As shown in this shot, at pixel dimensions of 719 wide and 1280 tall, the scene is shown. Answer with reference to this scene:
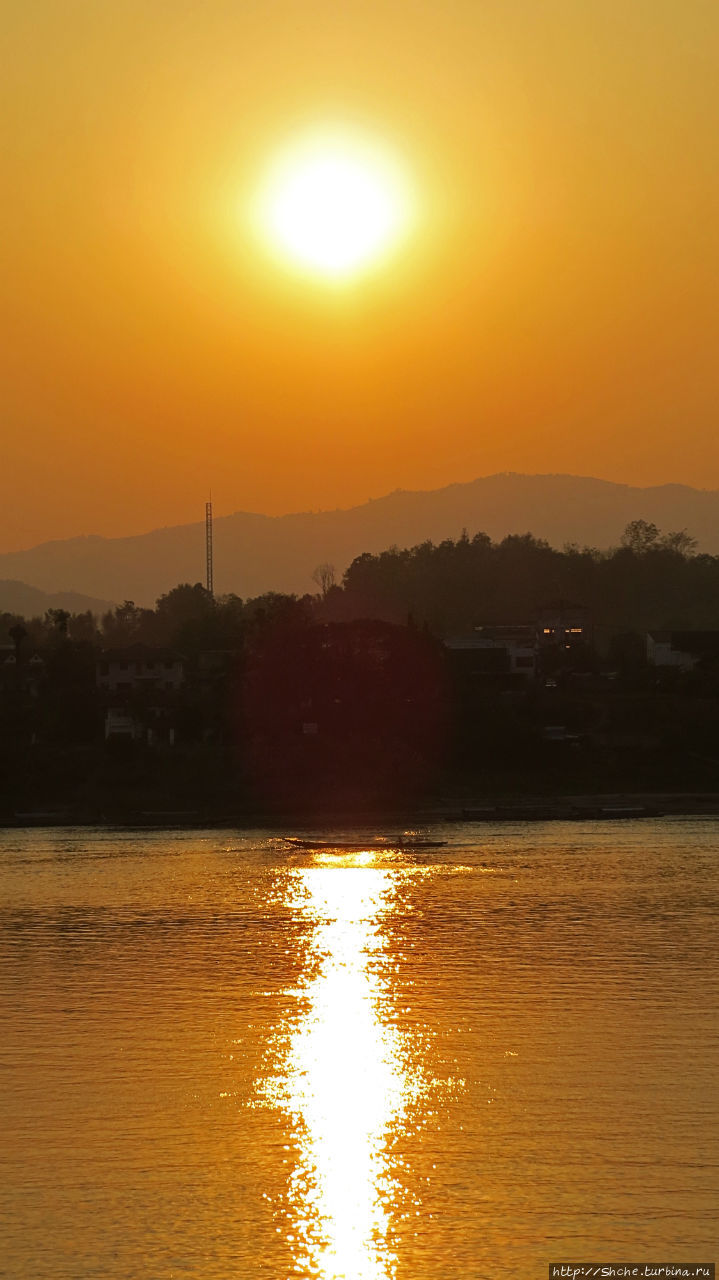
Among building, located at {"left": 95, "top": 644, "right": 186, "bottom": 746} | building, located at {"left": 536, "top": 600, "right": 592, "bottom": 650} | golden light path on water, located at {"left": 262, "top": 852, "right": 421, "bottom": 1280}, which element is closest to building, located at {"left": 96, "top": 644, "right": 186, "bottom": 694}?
building, located at {"left": 95, "top": 644, "right": 186, "bottom": 746}

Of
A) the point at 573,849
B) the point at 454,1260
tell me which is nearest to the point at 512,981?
the point at 454,1260

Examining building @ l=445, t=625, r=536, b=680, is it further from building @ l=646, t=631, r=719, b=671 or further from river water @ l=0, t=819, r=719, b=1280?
river water @ l=0, t=819, r=719, b=1280

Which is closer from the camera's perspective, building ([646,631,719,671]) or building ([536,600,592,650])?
building ([646,631,719,671])

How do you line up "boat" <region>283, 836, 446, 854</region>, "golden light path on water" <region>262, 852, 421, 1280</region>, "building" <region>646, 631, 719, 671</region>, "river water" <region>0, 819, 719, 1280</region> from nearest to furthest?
"golden light path on water" <region>262, 852, 421, 1280</region>, "river water" <region>0, 819, 719, 1280</region>, "boat" <region>283, 836, 446, 854</region>, "building" <region>646, 631, 719, 671</region>

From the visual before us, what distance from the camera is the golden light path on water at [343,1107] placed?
1911 cm

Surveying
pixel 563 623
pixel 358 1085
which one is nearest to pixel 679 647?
pixel 563 623

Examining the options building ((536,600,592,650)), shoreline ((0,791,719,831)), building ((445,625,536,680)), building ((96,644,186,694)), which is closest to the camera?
shoreline ((0,791,719,831))

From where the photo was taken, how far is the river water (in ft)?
63.5

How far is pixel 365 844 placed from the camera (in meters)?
71.1

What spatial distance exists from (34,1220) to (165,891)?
3646 centimetres

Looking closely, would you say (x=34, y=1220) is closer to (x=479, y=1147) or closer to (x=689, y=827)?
(x=479, y=1147)

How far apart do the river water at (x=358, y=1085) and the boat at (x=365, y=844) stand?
15.6 metres

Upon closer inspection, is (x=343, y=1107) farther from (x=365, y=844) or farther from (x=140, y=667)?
(x=140, y=667)

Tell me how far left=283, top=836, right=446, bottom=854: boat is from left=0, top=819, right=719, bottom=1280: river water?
51.2 feet
